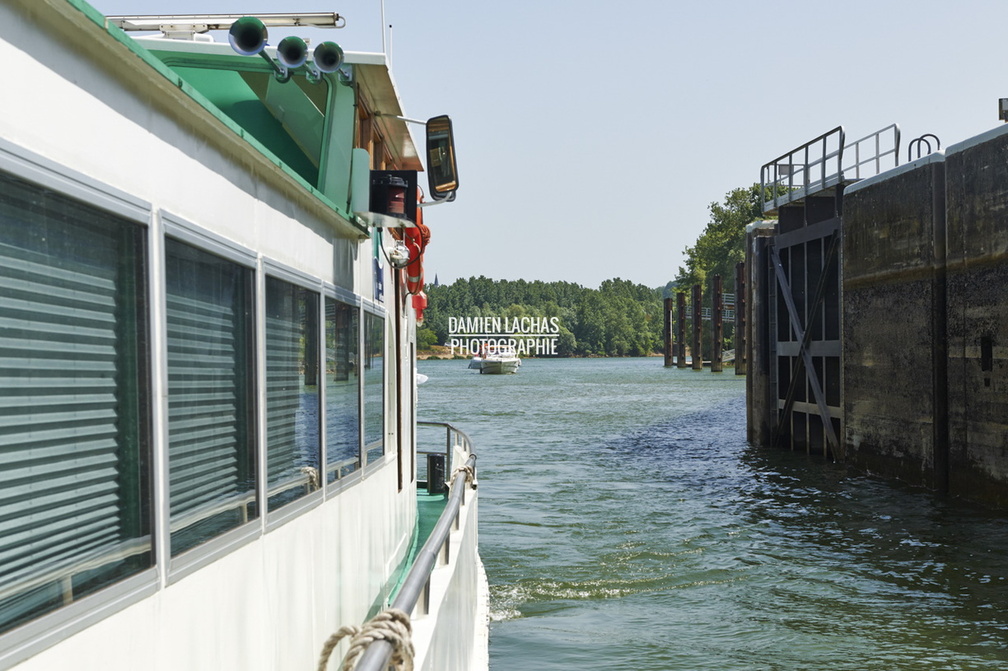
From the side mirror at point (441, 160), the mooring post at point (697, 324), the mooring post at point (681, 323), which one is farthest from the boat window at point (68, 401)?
the mooring post at point (681, 323)

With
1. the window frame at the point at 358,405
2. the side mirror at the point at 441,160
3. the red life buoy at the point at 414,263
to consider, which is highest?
the side mirror at the point at 441,160

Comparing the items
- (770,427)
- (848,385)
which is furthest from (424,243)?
(770,427)

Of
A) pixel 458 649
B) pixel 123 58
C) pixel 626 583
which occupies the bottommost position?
pixel 626 583

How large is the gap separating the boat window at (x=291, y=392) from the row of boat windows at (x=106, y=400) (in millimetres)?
27

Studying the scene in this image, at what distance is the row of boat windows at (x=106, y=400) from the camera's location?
6.44 ft

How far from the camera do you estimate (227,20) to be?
657cm

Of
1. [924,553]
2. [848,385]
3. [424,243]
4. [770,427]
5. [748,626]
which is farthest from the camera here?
[770,427]

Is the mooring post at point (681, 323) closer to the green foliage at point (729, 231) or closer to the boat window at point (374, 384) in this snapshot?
the green foliage at point (729, 231)

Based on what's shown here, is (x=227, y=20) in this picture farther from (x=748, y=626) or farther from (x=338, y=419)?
(x=748, y=626)

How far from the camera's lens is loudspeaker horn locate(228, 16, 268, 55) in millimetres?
4828

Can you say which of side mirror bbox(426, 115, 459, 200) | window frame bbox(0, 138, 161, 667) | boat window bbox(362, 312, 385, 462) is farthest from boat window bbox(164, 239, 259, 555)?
boat window bbox(362, 312, 385, 462)

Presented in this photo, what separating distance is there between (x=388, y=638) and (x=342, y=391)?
2.79 meters

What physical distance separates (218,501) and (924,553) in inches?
488

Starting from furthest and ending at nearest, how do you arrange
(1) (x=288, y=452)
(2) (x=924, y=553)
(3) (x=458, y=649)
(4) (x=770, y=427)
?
(4) (x=770, y=427), (2) (x=924, y=553), (3) (x=458, y=649), (1) (x=288, y=452)
